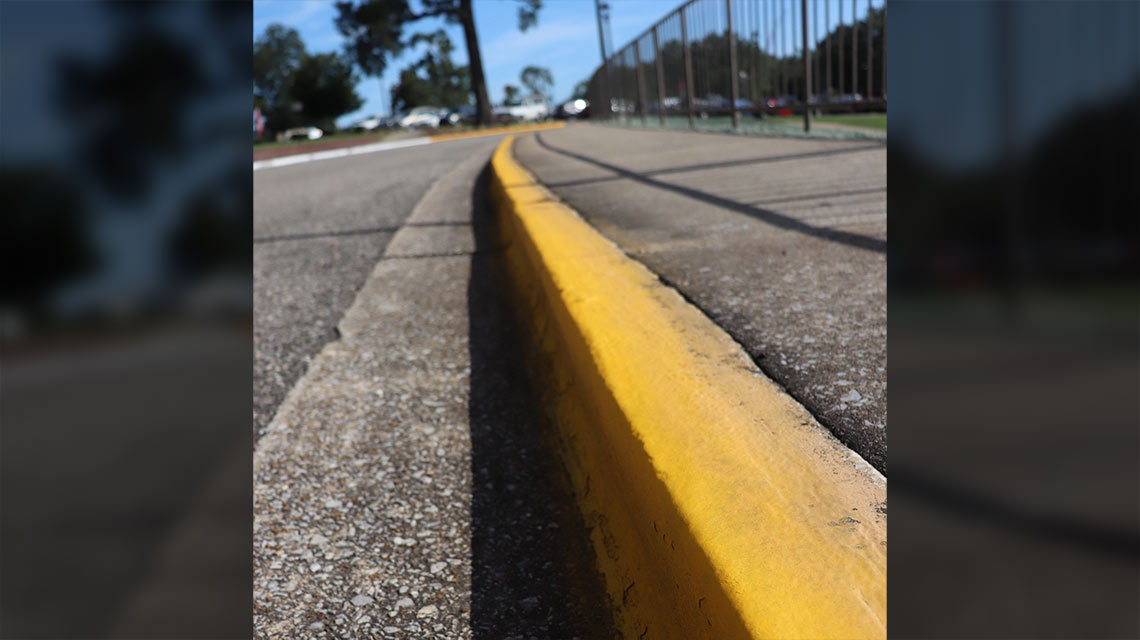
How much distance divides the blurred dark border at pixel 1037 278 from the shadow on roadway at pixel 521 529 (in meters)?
0.84

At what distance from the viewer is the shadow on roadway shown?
3.53 ft

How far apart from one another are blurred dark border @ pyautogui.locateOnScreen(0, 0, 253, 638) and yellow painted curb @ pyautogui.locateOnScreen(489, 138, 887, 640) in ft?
1.52

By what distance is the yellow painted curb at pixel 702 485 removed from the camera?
679mm

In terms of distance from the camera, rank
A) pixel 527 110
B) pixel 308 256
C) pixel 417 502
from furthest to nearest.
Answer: pixel 527 110, pixel 308 256, pixel 417 502

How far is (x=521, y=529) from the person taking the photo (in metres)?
1.32

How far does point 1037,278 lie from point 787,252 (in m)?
2.06

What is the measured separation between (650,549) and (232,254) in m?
0.75

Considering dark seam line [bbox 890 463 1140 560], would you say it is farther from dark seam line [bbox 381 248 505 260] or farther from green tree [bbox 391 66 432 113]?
green tree [bbox 391 66 432 113]

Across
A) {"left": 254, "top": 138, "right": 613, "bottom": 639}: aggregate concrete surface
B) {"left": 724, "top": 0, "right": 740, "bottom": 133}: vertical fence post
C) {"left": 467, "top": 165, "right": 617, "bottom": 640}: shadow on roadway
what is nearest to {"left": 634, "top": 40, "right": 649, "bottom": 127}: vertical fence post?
{"left": 724, "top": 0, "right": 740, "bottom": 133}: vertical fence post

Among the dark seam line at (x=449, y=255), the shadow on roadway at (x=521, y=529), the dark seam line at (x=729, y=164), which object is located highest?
the dark seam line at (x=729, y=164)

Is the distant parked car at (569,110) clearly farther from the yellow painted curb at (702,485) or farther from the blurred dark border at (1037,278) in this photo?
the blurred dark border at (1037,278)

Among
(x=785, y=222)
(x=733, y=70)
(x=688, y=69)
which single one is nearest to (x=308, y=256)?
(x=785, y=222)

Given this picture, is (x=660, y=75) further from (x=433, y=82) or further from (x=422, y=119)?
(x=433, y=82)

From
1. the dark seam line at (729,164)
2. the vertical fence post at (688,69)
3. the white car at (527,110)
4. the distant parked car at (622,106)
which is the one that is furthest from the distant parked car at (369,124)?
the dark seam line at (729,164)
